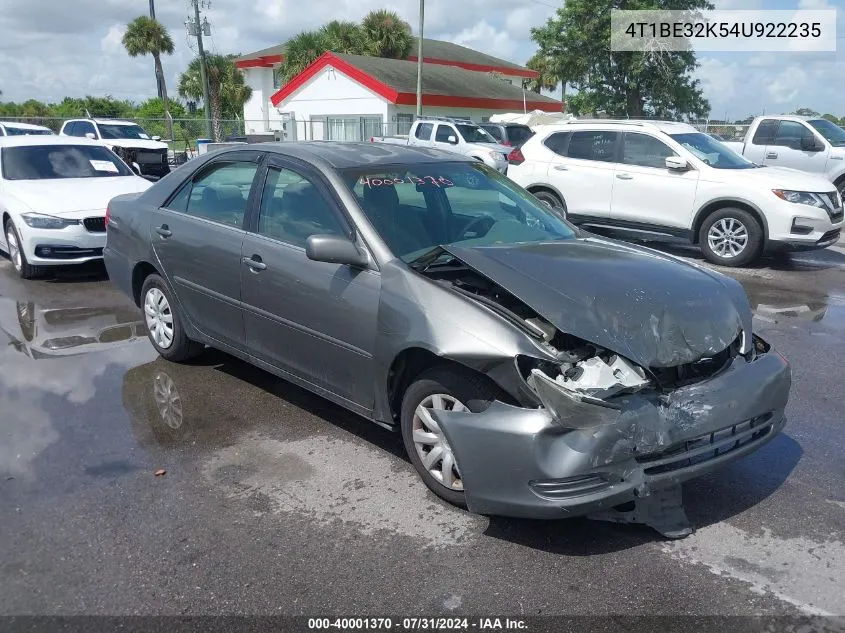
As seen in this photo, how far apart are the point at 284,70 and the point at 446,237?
4369 centimetres

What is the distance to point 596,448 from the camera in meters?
3.03

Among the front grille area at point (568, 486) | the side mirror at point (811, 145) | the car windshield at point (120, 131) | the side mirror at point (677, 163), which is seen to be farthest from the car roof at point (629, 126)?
the car windshield at point (120, 131)

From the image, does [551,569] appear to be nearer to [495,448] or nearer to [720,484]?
[495,448]

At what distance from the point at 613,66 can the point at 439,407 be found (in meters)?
36.3

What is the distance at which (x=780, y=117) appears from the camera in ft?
49.3

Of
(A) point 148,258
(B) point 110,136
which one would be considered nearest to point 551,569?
(A) point 148,258

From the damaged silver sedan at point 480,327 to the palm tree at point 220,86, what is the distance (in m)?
39.4

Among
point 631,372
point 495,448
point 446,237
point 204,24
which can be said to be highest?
point 204,24

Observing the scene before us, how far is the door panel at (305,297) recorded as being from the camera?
3.91 metres

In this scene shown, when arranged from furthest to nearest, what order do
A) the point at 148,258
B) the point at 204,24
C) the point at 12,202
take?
the point at 204,24 < the point at 12,202 < the point at 148,258

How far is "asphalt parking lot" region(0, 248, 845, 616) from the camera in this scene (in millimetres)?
2982

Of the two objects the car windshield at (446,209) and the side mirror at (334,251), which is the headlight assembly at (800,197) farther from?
the side mirror at (334,251)

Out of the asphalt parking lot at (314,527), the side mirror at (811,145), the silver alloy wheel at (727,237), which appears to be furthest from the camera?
the side mirror at (811,145)

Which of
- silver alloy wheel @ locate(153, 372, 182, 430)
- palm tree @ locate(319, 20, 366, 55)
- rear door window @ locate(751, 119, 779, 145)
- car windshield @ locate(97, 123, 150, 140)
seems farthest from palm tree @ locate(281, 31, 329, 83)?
silver alloy wheel @ locate(153, 372, 182, 430)
